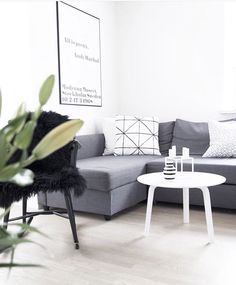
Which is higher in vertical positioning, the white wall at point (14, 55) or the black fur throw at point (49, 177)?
the white wall at point (14, 55)

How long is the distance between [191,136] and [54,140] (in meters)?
3.19

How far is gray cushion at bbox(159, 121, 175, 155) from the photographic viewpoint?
364cm

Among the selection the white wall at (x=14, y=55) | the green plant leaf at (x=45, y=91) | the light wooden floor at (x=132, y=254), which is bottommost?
the light wooden floor at (x=132, y=254)

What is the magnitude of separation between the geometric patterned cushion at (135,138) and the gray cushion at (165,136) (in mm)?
119

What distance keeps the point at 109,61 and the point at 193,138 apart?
1504mm

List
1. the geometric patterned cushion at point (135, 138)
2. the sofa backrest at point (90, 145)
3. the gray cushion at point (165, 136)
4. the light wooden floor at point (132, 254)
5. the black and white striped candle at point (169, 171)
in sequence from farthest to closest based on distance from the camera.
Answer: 1. the gray cushion at point (165, 136)
2. the geometric patterned cushion at point (135, 138)
3. the sofa backrest at point (90, 145)
4. the black and white striped candle at point (169, 171)
5. the light wooden floor at point (132, 254)

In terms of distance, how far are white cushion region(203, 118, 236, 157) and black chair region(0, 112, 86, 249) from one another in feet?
5.02

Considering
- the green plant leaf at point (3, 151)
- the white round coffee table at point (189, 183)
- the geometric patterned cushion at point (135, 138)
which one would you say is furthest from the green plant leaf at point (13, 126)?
the geometric patterned cushion at point (135, 138)

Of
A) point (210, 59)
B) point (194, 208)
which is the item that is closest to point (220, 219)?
point (194, 208)

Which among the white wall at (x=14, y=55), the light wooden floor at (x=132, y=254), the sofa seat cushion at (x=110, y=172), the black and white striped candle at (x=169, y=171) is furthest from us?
Answer: the white wall at (x=14, y=55)

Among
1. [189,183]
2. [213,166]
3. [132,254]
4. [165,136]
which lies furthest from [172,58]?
[132,254]

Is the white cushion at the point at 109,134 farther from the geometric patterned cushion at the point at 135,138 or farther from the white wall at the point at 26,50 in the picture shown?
the white wall at the point at 26,50

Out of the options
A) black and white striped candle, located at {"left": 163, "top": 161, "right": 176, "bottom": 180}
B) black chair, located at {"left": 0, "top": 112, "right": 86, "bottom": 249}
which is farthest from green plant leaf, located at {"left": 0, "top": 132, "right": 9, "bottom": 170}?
black and white striped candle, located at {"left": 163, "top": 161, "right": 176, "bottom": 180}

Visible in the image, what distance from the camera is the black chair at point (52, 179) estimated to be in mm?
1973
